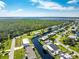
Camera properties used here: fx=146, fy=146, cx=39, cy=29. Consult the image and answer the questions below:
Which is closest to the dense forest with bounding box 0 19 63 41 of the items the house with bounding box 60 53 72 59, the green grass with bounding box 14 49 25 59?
the green grass with bounding box 14 49 25 59

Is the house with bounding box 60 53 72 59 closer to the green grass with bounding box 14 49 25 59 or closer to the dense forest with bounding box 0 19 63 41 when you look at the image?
the green grass with bounding box 14 49 25 59

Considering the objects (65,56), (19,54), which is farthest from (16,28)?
(65,56)

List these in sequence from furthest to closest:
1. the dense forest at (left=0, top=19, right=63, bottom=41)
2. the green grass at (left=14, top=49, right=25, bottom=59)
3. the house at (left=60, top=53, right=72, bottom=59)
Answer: the dense forest at (left=0, top=19, right=63, bottom=41)
the green grass at (left=14, top=49, right=25, bottom=59)
the house at (left=60, top=53, right=72, bottom=59)

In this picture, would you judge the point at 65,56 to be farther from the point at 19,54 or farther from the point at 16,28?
the point at 16,28

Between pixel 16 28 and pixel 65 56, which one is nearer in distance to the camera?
pixel 65 56

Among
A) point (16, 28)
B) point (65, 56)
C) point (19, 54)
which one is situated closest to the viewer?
point (65, 56)

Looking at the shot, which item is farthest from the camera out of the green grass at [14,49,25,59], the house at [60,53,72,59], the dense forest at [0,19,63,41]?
the dense forest at [0,19,63,41]

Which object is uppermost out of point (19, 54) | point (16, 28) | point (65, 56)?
point (65, 56)

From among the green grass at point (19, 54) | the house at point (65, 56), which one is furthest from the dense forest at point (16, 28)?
the house at point (65, 56)

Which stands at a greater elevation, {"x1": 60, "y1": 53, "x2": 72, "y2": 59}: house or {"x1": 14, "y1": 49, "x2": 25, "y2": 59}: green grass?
{"x1": 60, "y1": 53, "x2": 72, "y2": 59}: house

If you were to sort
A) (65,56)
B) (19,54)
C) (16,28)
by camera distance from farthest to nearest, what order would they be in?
(16,28)
(19,54)
(65,56)

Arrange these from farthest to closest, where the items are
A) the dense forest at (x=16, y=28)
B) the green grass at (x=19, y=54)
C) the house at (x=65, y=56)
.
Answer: the dense forest at (x=16, y=28)
the green grass at (x=19, y=54)
the house at (x=65, y=56)

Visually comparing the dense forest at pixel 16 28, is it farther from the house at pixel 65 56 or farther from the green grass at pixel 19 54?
the house at pixel 65 56
